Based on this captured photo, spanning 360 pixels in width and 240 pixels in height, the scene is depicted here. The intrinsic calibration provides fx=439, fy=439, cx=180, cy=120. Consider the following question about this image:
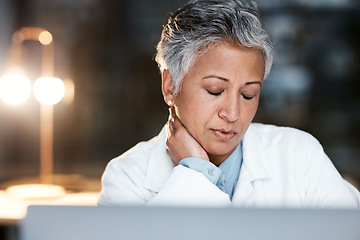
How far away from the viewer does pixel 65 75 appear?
6336mm

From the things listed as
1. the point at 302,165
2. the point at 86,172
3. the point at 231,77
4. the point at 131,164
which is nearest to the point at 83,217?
the point at 231,77

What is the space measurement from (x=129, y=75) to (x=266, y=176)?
5.28 m

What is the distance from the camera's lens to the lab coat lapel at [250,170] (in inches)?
53.2

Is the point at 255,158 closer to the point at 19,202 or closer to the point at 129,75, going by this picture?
the point at 19,202

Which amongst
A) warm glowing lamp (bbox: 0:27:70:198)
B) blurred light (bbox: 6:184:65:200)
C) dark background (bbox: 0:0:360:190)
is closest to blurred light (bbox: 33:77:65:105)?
warm glowing lamp (bbox: 0:27:70:198)

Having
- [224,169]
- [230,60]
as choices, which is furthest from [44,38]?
[230,60]

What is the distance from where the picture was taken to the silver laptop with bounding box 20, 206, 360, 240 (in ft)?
1.94

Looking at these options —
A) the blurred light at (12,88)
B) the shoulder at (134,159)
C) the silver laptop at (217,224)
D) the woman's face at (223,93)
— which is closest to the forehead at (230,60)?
the woman's face at (223,93)

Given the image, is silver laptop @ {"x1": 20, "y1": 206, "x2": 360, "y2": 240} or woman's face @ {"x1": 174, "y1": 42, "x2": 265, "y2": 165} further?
woman's face @ {"x1": 174, "y1": 42, "x2": 265, "y2": 165}

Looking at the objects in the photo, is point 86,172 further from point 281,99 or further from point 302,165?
point 302,165

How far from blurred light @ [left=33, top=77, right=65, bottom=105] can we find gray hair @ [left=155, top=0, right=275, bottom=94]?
5.84 ft

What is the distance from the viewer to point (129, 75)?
652cm

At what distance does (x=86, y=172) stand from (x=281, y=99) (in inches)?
118

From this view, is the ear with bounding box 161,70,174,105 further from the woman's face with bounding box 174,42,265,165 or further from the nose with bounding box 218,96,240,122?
the nose with bounding box 218,96,240,122
